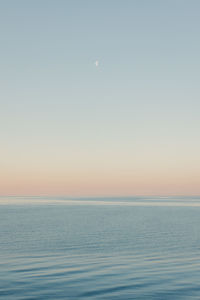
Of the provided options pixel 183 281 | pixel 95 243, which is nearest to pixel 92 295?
pixel 183 281

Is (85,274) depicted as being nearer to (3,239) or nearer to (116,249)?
(116,249)

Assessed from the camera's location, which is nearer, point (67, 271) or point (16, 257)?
point (67, 271)

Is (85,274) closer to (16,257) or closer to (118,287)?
(118,287)

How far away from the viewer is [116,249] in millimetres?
41281

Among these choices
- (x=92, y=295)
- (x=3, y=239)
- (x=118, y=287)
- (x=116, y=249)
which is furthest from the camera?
(x=3, y=239)

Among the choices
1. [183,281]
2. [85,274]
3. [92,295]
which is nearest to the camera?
[92,295]

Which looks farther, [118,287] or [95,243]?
[95,243]

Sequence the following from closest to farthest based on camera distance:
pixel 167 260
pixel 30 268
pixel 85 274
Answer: pixel 85 274
pixel 30 268
pixel 167 260

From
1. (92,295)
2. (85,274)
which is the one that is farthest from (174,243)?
(92,295)

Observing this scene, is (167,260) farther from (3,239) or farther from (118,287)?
(3,239)

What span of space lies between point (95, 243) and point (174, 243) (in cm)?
1297

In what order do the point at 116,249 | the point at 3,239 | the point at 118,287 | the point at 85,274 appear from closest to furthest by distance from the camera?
the point at 118,287
the point at 85,274
the point at 116,249
the point at 3,239

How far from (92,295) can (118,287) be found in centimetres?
300

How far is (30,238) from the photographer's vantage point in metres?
51.2
